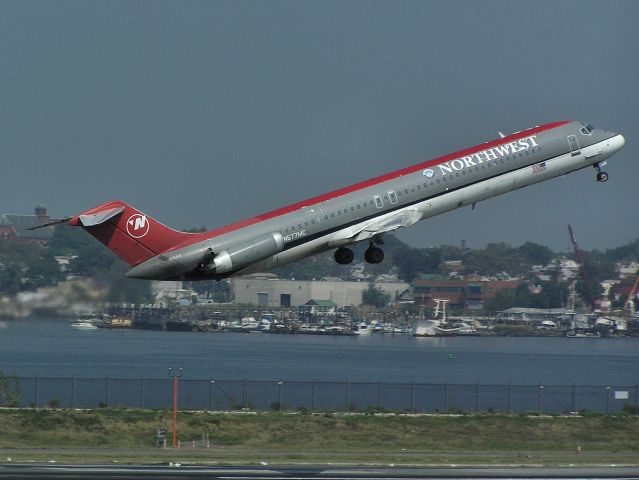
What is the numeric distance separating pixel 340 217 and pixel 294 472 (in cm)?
1595

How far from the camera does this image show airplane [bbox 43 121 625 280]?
69688mm

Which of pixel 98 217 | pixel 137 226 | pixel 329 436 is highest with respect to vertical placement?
pixel 98 217

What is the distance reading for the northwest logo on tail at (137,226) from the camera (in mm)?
71500

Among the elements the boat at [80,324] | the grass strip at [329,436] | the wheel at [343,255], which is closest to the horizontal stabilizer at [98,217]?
the boat at [80,324]

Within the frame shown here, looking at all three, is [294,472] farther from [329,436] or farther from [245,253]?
[329,436]

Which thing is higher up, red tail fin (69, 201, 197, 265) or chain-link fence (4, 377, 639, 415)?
red tail fin (69, 201, 197, 265)

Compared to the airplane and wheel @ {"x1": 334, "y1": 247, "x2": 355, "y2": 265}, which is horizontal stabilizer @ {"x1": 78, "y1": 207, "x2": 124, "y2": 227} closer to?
the airplane

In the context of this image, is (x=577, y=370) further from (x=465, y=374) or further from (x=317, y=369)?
(x=317, y=369)

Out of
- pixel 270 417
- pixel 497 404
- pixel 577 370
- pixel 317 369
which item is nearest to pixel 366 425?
pixel 270 417

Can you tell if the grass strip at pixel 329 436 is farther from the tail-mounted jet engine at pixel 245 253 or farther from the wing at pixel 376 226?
the wing at pixel 376 226

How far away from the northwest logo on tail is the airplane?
0.05m

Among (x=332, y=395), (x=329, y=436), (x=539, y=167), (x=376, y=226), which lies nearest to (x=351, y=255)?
(x=376, y=226)

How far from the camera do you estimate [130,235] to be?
235 feet

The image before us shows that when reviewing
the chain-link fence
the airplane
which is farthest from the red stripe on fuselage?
the chain-link fence
